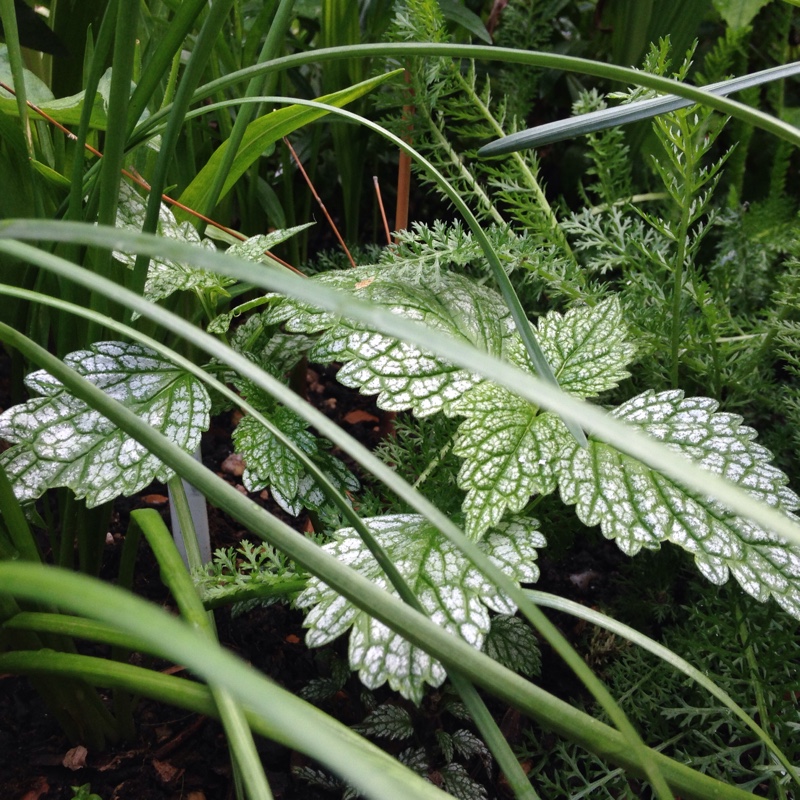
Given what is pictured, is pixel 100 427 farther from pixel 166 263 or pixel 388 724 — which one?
pixel 388 724

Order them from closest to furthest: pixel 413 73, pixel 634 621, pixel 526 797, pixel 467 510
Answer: pixel 526 797
pixel 467 510
pixel 634 621
pixel 413 73

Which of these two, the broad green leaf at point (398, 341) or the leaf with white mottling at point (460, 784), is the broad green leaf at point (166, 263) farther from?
the leaf with white mottling at point (460, 784)

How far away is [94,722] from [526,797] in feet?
1.39

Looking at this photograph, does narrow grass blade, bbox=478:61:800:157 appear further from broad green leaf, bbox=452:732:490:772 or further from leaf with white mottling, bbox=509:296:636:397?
broad green leaf, bbox=452:732:490:772

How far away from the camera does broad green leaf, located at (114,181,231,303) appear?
64 cm

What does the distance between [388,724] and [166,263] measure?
46 cm

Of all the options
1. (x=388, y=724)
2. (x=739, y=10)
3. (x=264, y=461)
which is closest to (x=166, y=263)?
(x=264, y=461)

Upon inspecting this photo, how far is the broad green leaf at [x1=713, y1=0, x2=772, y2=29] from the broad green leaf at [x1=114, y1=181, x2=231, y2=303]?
86 cm

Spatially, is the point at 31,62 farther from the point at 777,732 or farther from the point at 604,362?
the point at 777,732

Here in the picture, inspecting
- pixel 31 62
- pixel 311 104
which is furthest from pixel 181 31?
pixel 31 62

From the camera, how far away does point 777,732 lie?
0.59m

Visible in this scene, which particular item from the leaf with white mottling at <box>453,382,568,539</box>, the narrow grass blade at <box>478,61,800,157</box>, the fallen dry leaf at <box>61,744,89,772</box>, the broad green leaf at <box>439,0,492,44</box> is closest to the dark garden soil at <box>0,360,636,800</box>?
the fallen dry leaf at <box>61,744,89,772</box>

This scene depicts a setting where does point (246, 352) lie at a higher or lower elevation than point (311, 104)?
lower

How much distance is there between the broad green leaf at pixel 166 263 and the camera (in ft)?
2.10
